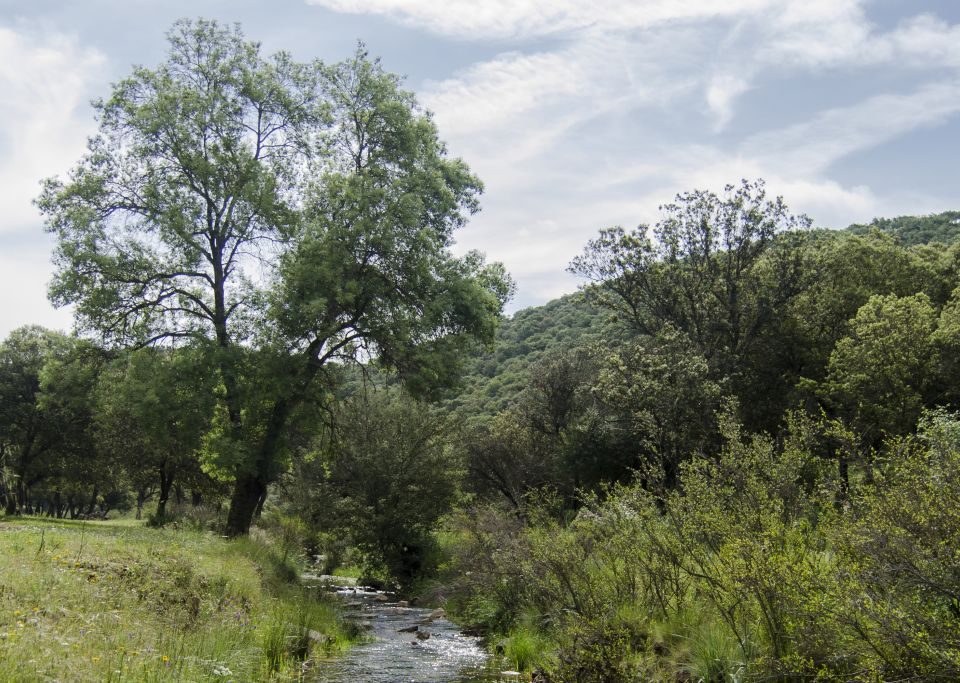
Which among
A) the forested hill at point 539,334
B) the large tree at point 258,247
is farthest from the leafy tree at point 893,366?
the forested hill at point 539,334

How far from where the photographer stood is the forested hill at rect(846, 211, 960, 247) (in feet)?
201

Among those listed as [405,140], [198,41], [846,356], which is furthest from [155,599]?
[846,356]

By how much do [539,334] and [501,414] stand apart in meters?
34.0

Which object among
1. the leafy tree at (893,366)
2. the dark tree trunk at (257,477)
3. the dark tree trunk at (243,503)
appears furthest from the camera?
the leafy tree at (893,366)

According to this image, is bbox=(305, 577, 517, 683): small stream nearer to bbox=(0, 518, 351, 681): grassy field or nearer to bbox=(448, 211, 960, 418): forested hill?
bbox=(0, 518, 351, 681): grassy field

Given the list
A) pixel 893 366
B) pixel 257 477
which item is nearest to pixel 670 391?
pixel 893 366

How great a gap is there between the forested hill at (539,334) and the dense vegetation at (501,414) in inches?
748

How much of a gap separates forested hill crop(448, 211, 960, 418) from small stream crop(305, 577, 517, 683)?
36.9 meters

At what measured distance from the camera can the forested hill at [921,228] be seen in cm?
6134

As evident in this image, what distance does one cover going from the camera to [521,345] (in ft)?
257

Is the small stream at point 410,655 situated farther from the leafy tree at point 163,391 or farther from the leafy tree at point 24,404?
the leafy tree at point 24,404

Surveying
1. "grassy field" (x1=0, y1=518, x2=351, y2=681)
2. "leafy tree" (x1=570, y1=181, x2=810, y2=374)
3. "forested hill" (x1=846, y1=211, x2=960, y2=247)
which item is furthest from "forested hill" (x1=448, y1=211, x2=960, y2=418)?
"grassy field" (x1=0, y1=518, x2=351, y2=681)

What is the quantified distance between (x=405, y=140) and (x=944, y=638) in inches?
807

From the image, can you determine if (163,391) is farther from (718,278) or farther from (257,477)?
(718,278)
